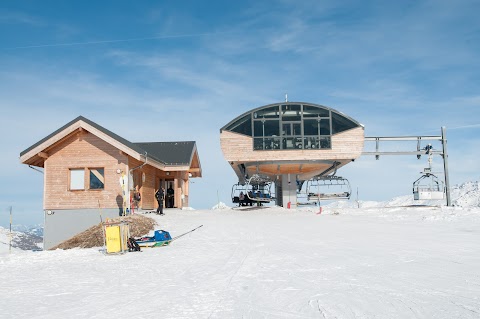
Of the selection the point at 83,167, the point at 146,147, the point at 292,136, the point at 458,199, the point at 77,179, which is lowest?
the point at 458,199

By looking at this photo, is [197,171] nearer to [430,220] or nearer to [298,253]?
[430,220]

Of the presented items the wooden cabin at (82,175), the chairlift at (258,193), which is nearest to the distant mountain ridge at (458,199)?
the chairlift at (258,193)

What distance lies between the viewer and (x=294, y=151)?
106 ft

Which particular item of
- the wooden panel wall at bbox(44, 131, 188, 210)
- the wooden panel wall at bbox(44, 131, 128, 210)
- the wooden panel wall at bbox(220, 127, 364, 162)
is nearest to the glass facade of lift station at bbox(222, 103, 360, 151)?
the wooden panel wall at bbox(220, 127, 364, 162)

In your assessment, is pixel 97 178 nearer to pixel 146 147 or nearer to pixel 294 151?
pixel 146 147

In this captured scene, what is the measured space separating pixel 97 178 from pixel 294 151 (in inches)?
571

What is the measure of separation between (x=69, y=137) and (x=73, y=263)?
13061mm

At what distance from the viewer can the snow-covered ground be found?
6078mm

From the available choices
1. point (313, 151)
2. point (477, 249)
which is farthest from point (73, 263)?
point (313, 151)

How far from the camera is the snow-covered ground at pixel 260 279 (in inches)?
239

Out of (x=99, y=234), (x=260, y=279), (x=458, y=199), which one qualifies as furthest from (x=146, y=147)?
(x=458, y=199)

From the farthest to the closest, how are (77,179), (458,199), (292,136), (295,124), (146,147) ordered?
(458,199)
(146,147)
(295,124)
(292,136)
(77,179)

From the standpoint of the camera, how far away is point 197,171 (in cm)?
3681

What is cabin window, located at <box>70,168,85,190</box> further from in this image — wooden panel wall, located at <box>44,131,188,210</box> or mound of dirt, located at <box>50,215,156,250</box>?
mound of dirt, located at <box>50,215,156,250</box>
